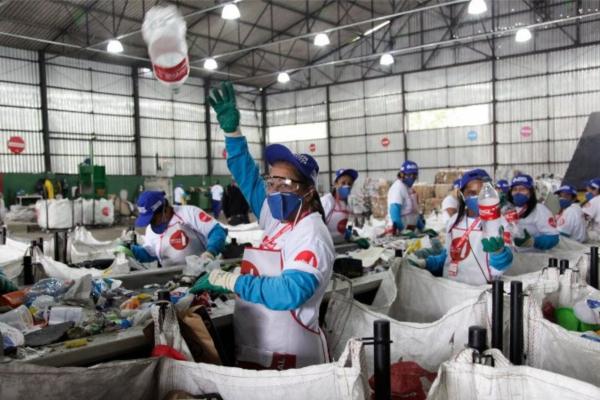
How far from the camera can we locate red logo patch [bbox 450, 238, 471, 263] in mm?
3594

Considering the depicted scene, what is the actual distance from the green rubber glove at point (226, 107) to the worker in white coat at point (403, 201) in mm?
3756

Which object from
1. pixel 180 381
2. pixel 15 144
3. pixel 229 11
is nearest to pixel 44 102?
pixel 15 144

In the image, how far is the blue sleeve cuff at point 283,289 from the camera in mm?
2031

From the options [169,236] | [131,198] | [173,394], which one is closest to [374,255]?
[169,236]

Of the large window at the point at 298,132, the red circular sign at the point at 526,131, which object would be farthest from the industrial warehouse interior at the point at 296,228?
the large window at the point at 298,132

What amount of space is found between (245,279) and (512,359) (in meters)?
1.14

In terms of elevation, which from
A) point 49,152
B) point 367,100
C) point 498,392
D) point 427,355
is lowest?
point 427,355

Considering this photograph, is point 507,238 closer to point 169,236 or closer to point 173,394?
point 173,394

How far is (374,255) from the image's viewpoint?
14.9 ft

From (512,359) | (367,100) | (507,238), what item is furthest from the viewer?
(367,100)

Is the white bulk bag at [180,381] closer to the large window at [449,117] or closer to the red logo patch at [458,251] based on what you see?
the red logo patch at [458,251]

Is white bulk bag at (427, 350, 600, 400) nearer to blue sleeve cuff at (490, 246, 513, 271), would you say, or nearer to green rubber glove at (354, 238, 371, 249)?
blue sleeve cuff at (490, 246, 513, 271)

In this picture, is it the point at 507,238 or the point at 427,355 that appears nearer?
the point at 427,355

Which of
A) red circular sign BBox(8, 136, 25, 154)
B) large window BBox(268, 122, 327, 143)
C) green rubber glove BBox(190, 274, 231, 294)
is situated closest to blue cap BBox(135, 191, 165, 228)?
green rubber glove BBox(190, 274, 231, 294)
